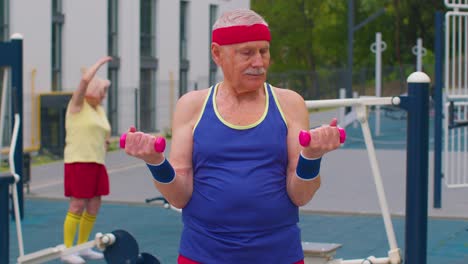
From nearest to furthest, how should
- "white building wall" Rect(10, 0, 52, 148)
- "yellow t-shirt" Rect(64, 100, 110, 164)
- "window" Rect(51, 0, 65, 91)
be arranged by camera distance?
1. "yellow t-shirt" Rect(64, 100, 110, 164)
2. "white building wall" Rect(10, 0, 52, 148)
3. "window" Rect(51, 0, 65, 91)

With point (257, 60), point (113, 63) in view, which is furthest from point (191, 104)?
point (113, 63)

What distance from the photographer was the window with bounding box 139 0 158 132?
2825cm

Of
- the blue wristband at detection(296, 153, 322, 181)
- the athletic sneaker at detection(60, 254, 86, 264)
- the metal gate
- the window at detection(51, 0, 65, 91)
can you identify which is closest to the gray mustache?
the blue wristband at detection(296, 153, 322, 181)

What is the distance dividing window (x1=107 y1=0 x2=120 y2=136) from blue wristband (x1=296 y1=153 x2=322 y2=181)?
22.7m

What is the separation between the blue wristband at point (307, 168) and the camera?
3.53m

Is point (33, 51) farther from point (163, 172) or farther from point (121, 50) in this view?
point (163, 172)

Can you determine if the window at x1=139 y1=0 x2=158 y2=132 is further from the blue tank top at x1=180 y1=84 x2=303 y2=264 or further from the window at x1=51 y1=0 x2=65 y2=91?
the blue tank top at x1=180 y1=84 x2=303 y2=264

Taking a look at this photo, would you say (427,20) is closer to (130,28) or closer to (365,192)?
(130,28)

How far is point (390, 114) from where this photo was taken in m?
37.8

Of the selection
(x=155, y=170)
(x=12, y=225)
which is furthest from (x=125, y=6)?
(x=155, y=170)

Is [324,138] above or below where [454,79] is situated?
below

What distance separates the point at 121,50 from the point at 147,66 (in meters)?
1.80

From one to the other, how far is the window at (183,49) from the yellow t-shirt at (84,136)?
22864 mm

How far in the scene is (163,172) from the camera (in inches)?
142
